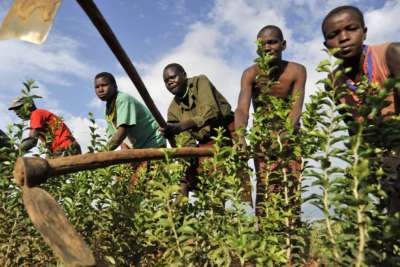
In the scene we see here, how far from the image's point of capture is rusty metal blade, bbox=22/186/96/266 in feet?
5.63

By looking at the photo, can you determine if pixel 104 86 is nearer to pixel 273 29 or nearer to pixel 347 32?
pixel 273 29

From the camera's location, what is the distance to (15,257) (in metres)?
3.35

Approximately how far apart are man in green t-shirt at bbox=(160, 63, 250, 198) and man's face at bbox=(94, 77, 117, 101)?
94 cm

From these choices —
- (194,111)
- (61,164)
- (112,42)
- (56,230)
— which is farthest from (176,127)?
(56,230)

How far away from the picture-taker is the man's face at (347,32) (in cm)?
291

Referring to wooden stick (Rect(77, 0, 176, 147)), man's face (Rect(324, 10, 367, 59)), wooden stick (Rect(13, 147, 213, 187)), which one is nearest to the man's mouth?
man's face (Rect(324, 10, 367, 59))

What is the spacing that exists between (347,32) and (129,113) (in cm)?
330

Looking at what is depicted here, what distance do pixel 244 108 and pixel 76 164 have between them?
2.03 meters

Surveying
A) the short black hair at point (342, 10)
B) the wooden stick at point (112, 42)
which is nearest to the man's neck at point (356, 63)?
the short black hair at point (342, 10)

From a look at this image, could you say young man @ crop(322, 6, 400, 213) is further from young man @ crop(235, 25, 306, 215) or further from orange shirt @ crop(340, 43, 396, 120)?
young man @ crop(235, 25, 306, 215)

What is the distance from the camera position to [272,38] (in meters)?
3.98

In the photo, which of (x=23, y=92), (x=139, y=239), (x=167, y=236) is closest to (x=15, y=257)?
(x=139, y=239)

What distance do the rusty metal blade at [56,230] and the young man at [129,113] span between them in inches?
129

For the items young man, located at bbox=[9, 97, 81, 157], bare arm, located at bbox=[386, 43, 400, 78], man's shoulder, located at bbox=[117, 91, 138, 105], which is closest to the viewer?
bare arm, located at bbox=[386, 43, 400, 78]
